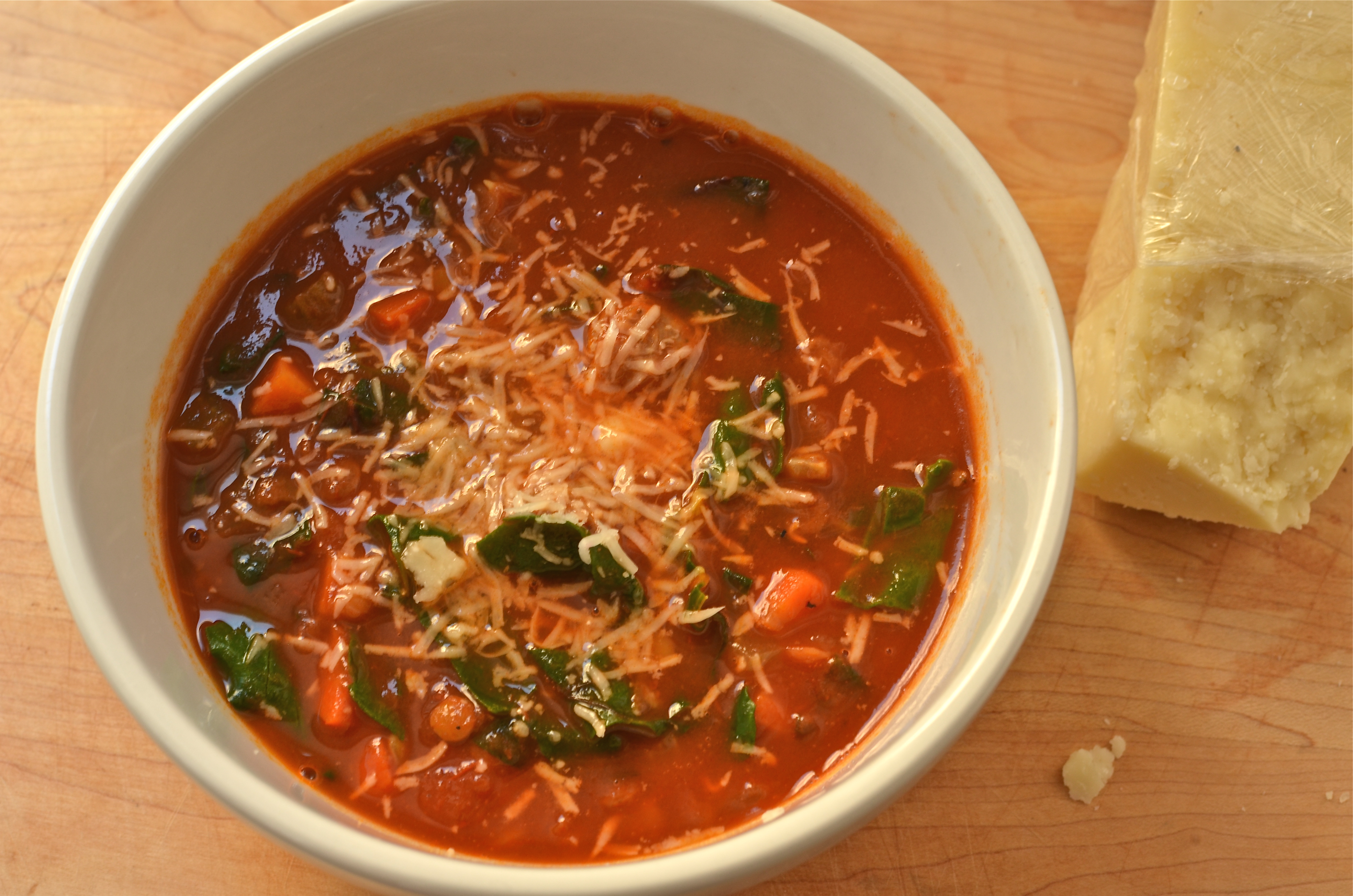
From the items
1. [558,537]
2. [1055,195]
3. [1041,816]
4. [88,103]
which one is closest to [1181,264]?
[1055,195]

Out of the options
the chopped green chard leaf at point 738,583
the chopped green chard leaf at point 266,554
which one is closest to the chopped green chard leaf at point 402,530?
the chopped green chard leaf at point 266,554

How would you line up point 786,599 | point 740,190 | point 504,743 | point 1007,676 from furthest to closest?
1. point 740,190
2. point 1007,676
3. point 786,599
4. point 504,743

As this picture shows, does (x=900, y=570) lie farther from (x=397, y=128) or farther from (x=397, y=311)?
A: (x=397, y=128)

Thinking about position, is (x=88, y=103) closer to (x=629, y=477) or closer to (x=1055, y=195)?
(x=629, y=477)

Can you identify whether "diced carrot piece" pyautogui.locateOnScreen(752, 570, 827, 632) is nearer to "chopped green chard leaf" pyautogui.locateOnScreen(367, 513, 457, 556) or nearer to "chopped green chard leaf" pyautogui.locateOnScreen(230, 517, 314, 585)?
"chopped green chard leaf" pyautogui.locateOnScreen(367, 513, 457, 556)

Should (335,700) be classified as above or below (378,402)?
below

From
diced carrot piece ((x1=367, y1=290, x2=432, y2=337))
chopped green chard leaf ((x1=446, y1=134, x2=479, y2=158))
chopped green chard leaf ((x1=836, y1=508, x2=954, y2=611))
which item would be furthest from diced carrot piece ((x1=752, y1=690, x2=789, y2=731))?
chopped green chard leaf ((x1=446, y1=134, x2=479, y2=158))

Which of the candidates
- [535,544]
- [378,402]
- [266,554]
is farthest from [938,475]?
[266,554]
